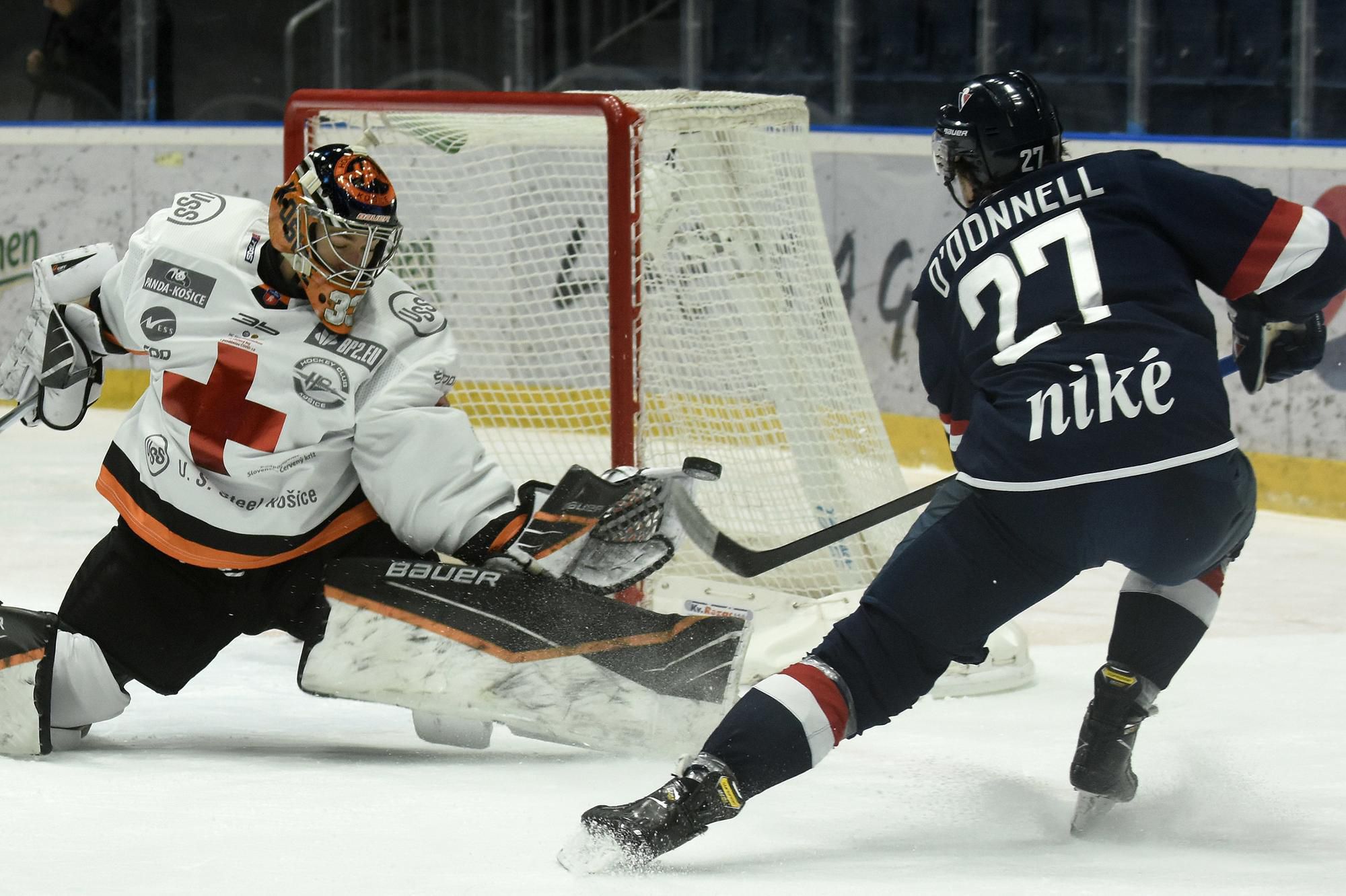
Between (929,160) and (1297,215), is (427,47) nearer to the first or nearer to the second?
(929,160)

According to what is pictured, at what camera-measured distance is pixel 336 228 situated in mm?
2449

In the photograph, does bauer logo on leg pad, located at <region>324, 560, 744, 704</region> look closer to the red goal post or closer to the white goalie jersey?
the white goalie jersey

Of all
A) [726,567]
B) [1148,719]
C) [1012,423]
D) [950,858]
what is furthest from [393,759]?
[1148,719]

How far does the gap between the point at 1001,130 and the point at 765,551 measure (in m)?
1.01

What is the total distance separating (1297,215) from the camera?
201 cm

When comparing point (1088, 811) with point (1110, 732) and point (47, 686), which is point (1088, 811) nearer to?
point (1110, 732)

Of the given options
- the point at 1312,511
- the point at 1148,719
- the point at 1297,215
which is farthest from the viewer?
the point at 1312,511

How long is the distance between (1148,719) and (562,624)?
1068mm

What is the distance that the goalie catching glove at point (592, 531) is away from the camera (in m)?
2.52

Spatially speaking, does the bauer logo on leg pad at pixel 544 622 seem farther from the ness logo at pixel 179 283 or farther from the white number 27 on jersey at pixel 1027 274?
the white number 27 on jersey at pixel 1027 274

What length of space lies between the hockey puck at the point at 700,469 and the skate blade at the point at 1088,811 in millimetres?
679

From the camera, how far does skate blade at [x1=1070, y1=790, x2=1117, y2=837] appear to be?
2.23 metres

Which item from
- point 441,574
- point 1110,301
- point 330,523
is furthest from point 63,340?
point 1110,301

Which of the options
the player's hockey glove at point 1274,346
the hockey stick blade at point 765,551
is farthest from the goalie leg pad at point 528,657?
the player's hockey glove at point 1274,346
